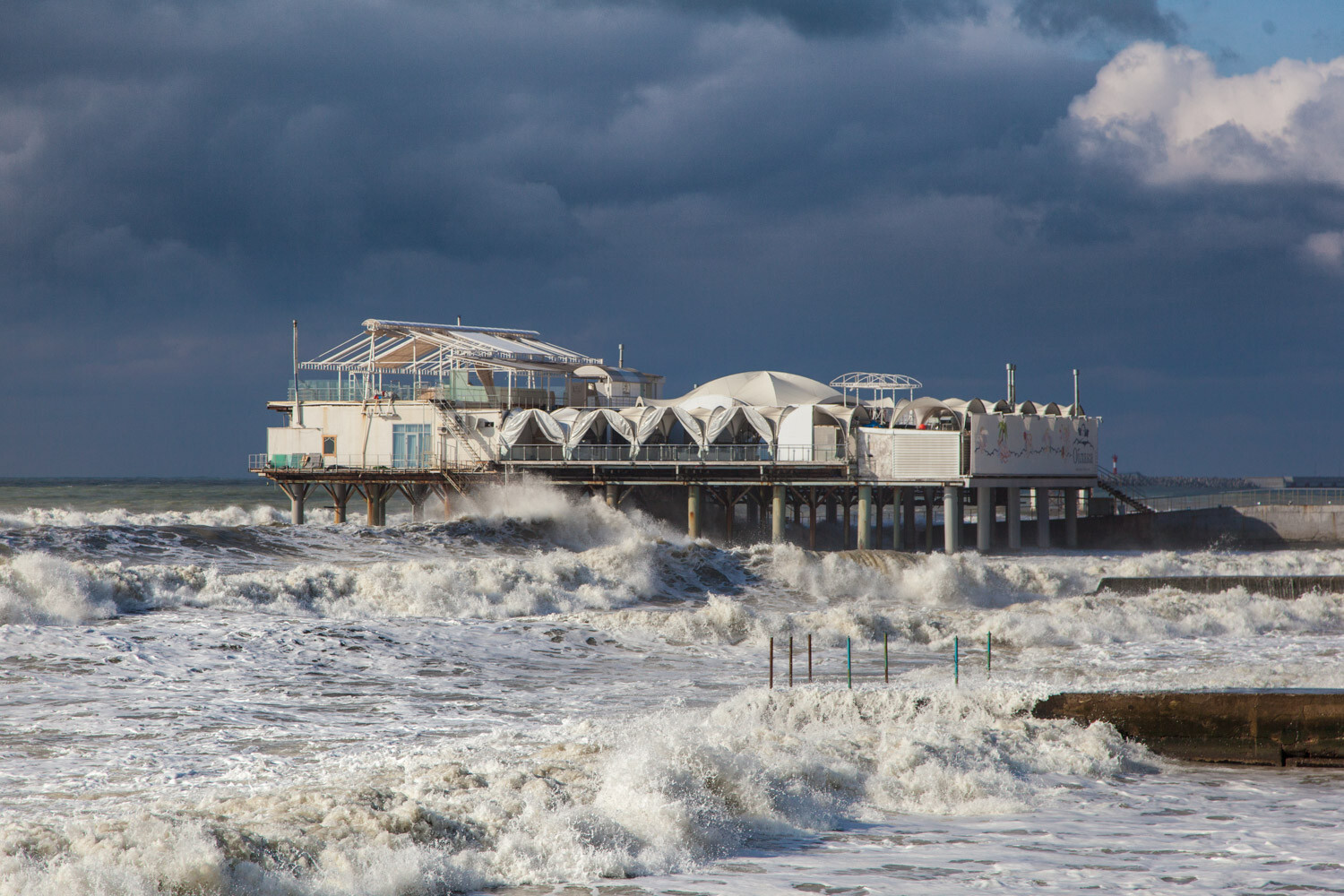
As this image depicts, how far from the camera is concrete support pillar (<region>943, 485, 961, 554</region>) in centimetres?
4150

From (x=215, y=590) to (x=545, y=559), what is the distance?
8.18 m

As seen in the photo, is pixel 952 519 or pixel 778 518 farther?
pixel 778 518

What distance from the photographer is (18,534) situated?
32.8 meters

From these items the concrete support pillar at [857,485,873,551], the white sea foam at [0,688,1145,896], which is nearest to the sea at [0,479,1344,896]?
the white sea foam at [0,688,1145,896]

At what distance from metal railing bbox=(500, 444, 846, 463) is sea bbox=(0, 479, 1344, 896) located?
13.4m

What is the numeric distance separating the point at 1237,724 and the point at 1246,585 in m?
17.4

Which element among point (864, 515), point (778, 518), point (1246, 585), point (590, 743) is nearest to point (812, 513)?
point (778, 518)

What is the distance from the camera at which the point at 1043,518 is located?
4694 cm

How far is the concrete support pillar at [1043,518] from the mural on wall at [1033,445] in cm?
167

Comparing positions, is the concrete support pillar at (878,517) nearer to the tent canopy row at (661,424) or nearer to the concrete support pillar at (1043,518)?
the tent canopy row at (661,424)

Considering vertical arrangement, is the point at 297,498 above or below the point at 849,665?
above

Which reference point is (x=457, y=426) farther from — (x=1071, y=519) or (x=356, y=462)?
(x=1071, y=519)

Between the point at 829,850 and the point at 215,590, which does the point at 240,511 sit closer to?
the point at 215,590

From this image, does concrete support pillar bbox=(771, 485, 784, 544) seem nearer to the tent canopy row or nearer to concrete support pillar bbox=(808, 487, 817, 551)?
concrete support pillar bbox=(808, 487, 817, 551)
